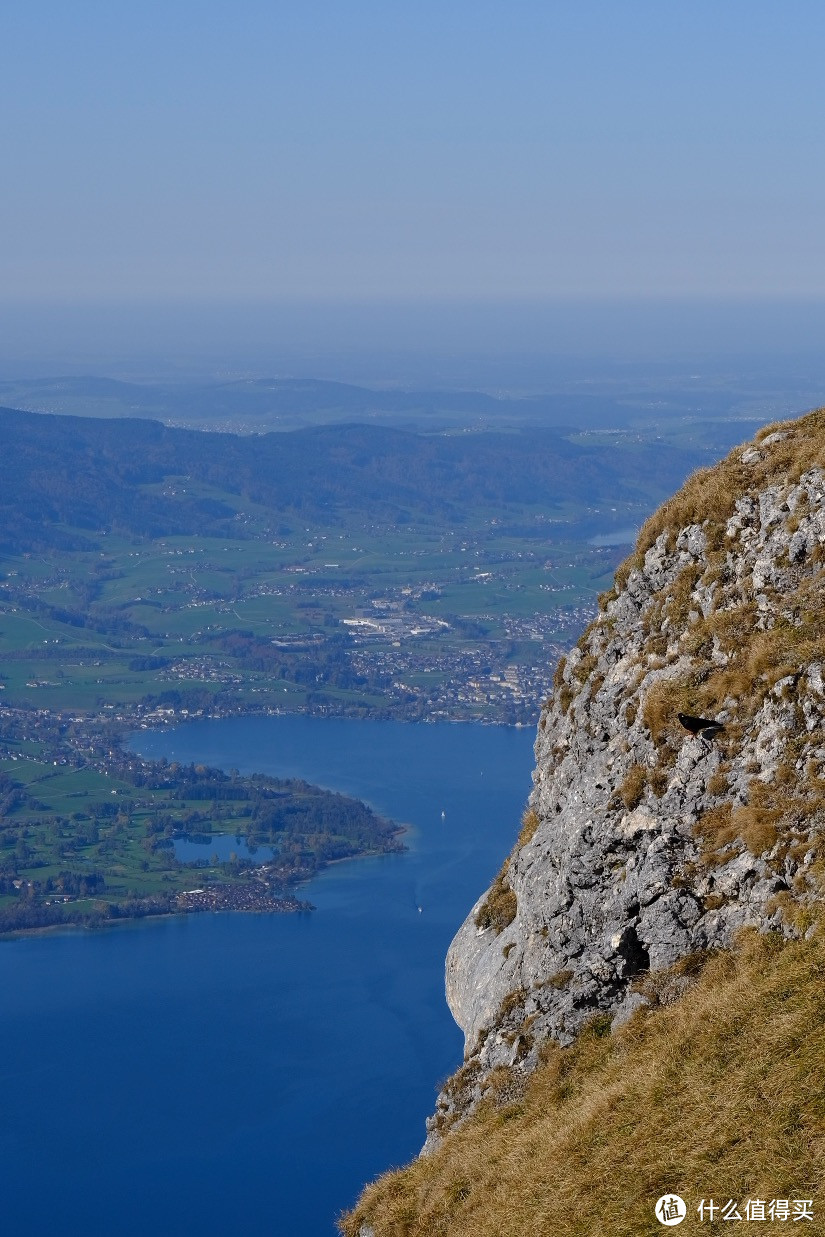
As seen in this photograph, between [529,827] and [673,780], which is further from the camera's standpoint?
[529,827]

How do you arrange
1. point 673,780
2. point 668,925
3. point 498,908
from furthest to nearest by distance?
point 498,908
point 673,780
point 668,925

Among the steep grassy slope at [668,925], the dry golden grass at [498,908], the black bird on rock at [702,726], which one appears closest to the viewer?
the steep grassy slope at [668,925]

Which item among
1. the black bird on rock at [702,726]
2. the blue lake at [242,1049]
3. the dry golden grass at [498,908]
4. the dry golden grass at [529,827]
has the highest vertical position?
the black bird on rock at [702,726]

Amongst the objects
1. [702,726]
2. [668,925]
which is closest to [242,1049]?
[702,726]

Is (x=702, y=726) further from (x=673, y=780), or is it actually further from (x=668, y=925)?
(x=668, y=925)

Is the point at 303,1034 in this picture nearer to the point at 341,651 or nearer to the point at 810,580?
the point at 810,580

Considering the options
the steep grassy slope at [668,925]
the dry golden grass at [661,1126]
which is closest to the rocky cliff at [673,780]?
the steep grassy slope at [668,925]

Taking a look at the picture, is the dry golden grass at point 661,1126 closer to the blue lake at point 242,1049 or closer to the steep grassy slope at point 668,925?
the steep grassy slope at point 668,925
